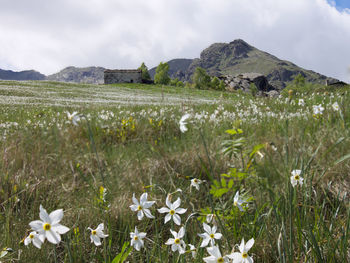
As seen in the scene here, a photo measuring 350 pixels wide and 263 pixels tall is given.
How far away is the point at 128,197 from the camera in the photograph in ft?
8.02

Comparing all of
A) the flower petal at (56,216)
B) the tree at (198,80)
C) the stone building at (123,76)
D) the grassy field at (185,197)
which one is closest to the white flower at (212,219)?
the grassy field at (185,197)

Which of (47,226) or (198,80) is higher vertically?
(198,80)

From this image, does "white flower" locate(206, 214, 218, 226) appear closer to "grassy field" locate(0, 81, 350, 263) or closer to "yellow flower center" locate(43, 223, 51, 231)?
"grassy field" locate(0, 81, 350, 263)

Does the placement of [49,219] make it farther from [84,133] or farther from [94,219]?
[84,133]

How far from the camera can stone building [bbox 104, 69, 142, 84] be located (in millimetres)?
91938

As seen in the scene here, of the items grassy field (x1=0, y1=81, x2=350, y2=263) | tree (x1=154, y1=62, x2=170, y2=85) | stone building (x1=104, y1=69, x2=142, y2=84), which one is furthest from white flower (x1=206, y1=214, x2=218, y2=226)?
tree (x1=154, y1=62, x2=170, y2=85)

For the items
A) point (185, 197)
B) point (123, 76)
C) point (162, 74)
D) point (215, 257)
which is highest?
point (162, 74)

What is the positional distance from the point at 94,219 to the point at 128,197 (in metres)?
0.46

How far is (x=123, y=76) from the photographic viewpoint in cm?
9375

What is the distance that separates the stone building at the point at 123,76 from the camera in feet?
302

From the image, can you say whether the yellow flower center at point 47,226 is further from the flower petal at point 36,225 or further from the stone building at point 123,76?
the stone building at point 123,76

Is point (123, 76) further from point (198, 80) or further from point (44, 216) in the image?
point (44, 216)

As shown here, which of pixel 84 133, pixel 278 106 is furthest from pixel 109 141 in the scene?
pixel 278 106

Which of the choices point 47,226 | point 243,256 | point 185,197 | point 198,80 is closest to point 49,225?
point 47,226
